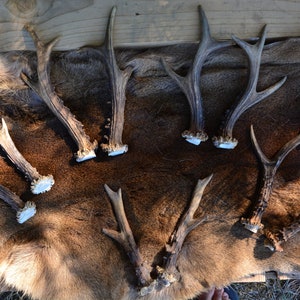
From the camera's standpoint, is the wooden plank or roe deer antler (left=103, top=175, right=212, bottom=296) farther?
the wooden plank

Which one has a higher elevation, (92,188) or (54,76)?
(54,76)

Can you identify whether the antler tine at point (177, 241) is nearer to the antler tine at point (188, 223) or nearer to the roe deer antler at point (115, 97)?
the antler tine at point (188, 223)

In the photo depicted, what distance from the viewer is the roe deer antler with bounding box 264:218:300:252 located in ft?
6.77

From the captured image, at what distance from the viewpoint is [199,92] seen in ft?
7.11

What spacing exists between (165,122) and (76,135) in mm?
529

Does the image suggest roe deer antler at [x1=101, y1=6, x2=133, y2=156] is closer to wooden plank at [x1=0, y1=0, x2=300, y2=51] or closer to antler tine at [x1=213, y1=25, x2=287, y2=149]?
wooden plank at [x1=0, y1=0, x2=300, y2=51]

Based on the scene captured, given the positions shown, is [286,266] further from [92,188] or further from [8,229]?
[8,229]

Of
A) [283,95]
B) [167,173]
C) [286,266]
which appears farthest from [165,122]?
[286,266]

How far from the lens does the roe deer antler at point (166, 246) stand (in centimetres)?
210

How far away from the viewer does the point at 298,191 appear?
6.98ft

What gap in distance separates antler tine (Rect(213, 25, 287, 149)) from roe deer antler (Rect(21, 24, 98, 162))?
762 mm

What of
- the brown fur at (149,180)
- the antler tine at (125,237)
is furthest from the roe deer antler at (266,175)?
the antler tine at (125,237)

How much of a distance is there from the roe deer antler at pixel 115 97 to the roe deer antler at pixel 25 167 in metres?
0.39

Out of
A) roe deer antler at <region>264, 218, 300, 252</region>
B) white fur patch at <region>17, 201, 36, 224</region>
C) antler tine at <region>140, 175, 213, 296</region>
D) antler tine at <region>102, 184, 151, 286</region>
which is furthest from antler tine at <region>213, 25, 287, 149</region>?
white fur patch at <region>17, 201, 36, 224</region>
